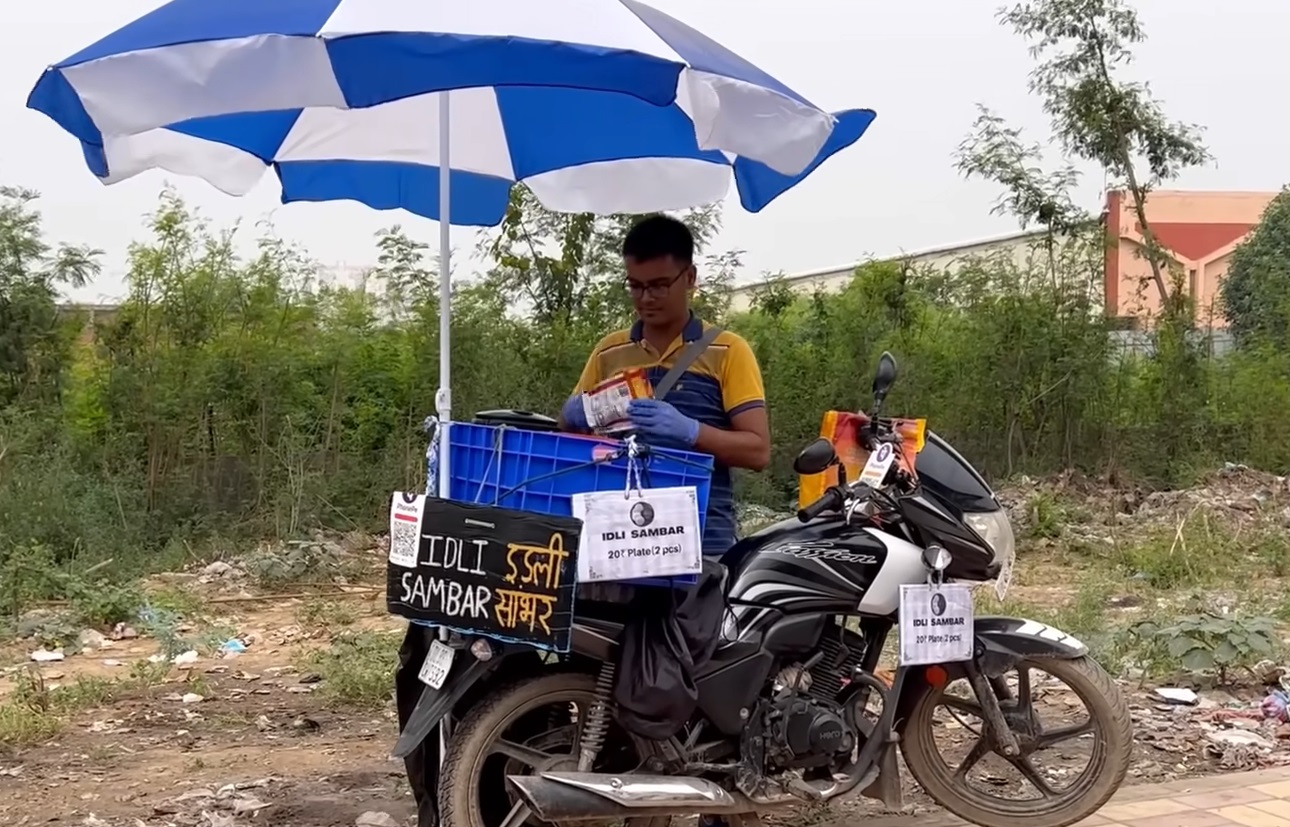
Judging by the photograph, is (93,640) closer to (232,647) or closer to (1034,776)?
(232,647)

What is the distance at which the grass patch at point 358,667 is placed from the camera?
5.45 meters

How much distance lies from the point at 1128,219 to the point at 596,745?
1185cm

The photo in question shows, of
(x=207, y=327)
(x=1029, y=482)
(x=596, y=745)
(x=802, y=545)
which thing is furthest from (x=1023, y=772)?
(x=1029, y=482)

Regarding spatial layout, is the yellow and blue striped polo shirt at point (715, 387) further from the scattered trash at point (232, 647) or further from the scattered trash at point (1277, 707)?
the scattered trash at point (232, 647)

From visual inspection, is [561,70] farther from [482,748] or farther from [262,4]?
[482,748]

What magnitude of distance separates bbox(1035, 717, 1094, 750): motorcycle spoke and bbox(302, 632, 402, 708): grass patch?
2752mm

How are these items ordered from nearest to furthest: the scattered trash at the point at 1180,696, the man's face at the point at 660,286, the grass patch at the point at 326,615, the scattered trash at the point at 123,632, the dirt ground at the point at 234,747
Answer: the man's face at the point at 660,286 < the dirt ground at the point at 234,747 < the scattered trash at the point at 1180,696 < the scattered trash at the point at 123,632 < the grass patch at the point at 326,615

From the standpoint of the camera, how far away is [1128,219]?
1345 centimetres

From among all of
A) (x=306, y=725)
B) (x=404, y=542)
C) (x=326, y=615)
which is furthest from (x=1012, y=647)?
(x=326, y=615)

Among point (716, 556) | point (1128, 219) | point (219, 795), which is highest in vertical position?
point (1128, 219)

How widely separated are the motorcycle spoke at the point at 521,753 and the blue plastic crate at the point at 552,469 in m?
0.56

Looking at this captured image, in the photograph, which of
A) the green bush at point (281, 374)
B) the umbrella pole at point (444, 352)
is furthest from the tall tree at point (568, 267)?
the umbrella pole at point (444, 352)

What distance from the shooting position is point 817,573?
3.43 metres

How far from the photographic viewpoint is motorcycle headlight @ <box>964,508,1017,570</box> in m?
3.55
